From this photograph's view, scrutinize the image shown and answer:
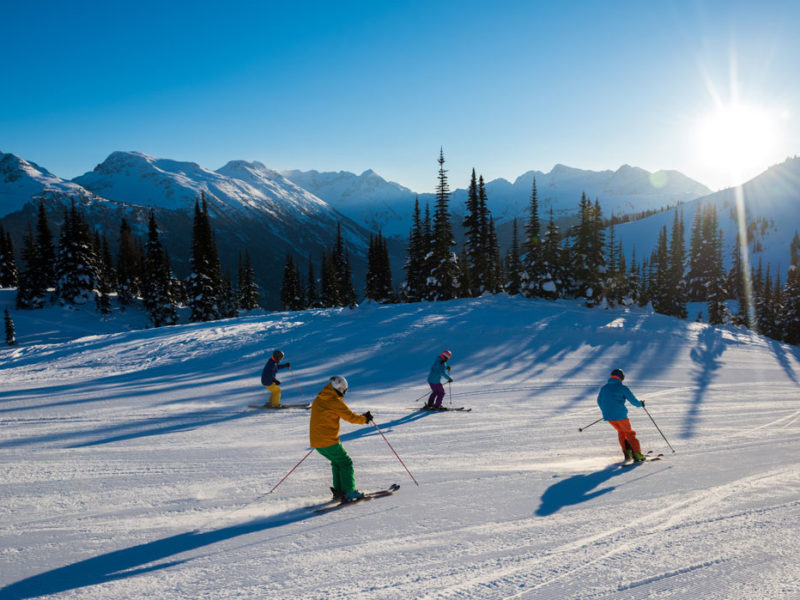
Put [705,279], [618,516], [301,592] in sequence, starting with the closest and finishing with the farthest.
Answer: [301,592] < [618,516] < [705,279]

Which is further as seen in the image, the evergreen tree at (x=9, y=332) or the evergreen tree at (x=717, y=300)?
the evergreen tree at (x=717, y=300)

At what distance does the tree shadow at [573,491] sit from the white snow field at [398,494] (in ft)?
0.16

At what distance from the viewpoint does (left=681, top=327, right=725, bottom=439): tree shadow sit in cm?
1258

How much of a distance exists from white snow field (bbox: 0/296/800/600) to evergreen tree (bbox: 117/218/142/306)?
145ft

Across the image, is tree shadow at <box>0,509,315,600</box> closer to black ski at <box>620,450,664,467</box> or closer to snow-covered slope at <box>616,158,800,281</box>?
black ski at <box>620,450,664,467</box>

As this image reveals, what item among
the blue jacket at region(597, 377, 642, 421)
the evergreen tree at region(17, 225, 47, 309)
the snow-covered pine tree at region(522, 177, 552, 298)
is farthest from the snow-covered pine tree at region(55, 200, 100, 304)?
the blue jacket at region(597, 377, 642, 421)

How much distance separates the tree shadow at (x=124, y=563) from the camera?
4379 mm

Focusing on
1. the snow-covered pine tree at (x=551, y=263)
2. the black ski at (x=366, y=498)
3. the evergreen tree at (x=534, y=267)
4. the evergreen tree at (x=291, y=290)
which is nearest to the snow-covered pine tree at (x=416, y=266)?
the evergreen tree at (x=534, y=267)

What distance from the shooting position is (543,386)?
16.7 m

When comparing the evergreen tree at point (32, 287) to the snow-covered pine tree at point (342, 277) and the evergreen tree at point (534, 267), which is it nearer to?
the snow-covered pine tree at point (342, 277)

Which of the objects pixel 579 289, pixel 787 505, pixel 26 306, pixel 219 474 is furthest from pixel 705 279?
pixel 26 306

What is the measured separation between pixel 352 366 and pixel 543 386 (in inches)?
330

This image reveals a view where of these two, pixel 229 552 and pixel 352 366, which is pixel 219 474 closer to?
pixel 229 552

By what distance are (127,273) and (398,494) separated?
63075mm
